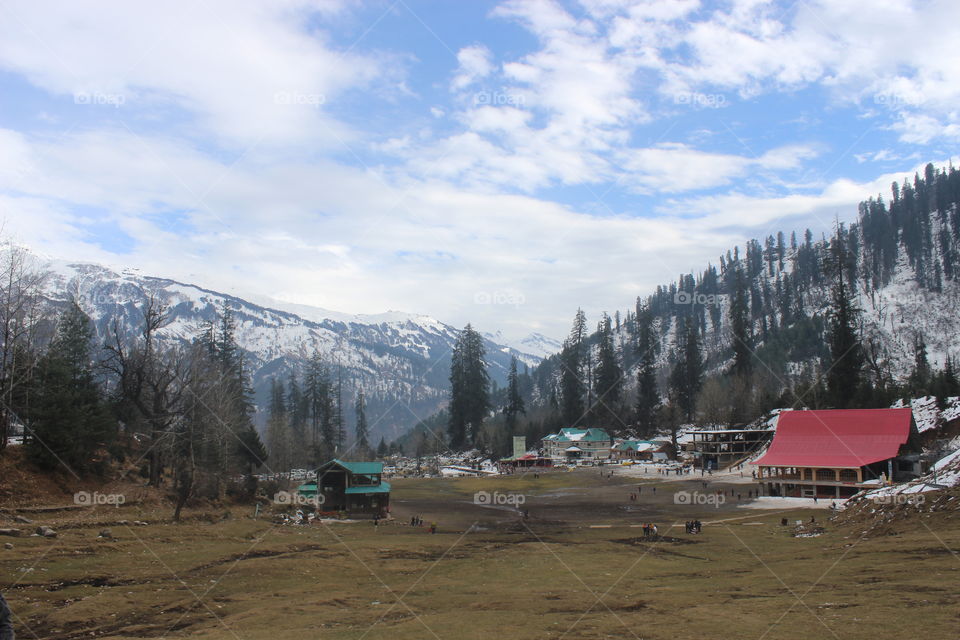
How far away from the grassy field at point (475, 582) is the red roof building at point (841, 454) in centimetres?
1888

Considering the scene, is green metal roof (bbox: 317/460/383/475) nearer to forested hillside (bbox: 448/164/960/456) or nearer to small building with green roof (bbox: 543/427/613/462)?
forested hillside (bbox: 448/164/960/456)

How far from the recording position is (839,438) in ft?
189

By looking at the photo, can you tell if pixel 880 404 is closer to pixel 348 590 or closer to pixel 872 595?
pixel 872 595

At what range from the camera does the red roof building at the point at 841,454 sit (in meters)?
53.5

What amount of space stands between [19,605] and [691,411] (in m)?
111

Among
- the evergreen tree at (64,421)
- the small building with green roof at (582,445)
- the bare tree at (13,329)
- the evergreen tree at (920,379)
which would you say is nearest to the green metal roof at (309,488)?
the evergreen tree at (64,421)

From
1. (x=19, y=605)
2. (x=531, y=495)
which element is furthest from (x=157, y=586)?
(x=531, y=495)

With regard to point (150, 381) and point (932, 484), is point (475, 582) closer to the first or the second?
point (932, 484)

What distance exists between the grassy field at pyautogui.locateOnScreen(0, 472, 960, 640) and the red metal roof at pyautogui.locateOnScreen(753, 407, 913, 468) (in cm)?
1941

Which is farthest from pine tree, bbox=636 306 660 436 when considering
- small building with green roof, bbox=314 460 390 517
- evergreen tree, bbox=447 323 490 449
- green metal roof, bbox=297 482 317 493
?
green metal roof, bbox=297 482 317 493

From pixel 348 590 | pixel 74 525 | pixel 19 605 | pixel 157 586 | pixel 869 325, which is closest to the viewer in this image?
pixel 19 605

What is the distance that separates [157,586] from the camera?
814 inches

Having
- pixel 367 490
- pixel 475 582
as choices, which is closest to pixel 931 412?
pixel 367 490

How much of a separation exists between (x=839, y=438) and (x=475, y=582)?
47693 millimetres
